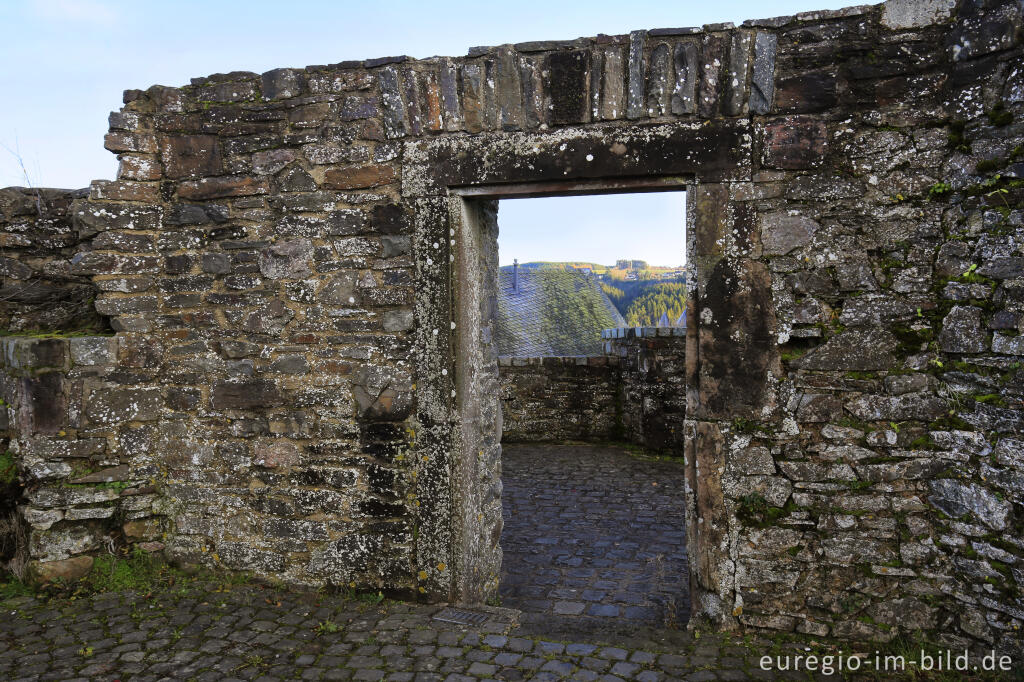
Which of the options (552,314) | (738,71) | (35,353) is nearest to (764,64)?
(738,71)

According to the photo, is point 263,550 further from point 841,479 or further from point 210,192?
point 841,479

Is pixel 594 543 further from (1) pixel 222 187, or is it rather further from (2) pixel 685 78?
(1) pixel 222 187

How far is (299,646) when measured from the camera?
346 cm

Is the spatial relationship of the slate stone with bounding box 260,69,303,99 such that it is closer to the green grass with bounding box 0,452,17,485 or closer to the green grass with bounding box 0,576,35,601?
the green grass with bounding box 0,452,17,485

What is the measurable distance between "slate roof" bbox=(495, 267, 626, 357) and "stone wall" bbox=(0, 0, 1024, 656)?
1367cm

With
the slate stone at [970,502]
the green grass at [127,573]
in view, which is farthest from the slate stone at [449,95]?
the green grass at [127,573]

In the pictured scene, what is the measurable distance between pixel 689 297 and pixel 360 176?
2114 mm

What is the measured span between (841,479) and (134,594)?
4275mm

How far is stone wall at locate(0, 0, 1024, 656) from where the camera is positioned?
313cm

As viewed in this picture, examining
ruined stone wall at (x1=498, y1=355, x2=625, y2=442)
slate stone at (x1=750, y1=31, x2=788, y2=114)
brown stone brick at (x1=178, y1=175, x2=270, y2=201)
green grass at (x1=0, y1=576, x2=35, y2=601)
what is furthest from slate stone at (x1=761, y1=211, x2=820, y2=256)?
ruined stone wall at (x1=498, y1=355, x2=625, y2=442)

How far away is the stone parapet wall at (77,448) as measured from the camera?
408 centimetres

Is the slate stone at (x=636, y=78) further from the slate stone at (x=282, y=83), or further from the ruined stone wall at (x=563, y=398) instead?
the ruined stone wall at (x=563, y=398)

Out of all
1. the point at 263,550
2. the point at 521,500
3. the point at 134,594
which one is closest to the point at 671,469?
the point at 521,500

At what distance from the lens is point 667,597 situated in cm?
435
